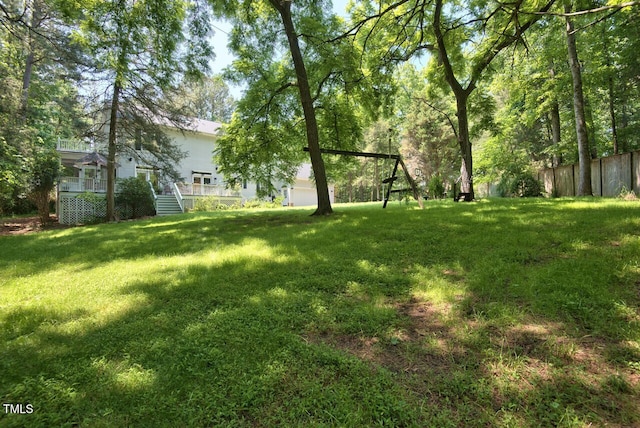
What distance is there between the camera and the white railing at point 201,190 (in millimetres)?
19641

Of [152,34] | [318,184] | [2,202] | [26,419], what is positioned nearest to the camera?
[26,419]

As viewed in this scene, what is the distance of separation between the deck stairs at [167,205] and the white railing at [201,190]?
1.00 m

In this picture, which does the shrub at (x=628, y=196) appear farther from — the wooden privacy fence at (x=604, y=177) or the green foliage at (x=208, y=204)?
the green foliage at (x=208, y=204)

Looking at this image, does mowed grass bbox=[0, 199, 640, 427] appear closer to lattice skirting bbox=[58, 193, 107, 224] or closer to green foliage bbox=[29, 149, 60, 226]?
green foliage bbox=[29, 149, 60, 226]

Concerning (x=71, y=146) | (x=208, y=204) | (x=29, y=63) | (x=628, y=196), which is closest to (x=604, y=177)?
(x=628, y=196)

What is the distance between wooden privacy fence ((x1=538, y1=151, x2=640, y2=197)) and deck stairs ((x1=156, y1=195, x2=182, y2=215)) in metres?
19.8

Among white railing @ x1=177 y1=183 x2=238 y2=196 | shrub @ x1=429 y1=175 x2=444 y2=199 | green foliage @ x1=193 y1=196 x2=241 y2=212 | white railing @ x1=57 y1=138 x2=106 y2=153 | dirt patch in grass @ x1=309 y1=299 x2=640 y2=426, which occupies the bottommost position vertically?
dirt patch in grass @ x1=309 y1=299 x2=640 y2=426

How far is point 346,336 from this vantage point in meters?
2.42

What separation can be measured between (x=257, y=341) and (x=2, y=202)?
20103 mm

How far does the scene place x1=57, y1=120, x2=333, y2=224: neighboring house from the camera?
1553 cm

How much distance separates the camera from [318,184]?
8.71 m

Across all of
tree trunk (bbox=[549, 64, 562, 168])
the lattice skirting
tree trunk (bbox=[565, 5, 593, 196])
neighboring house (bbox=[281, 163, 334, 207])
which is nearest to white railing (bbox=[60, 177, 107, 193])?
the lattice skirting

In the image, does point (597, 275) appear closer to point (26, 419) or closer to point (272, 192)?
point (26, 419)

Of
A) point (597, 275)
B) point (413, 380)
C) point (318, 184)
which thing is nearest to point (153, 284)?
point (413, 380)
